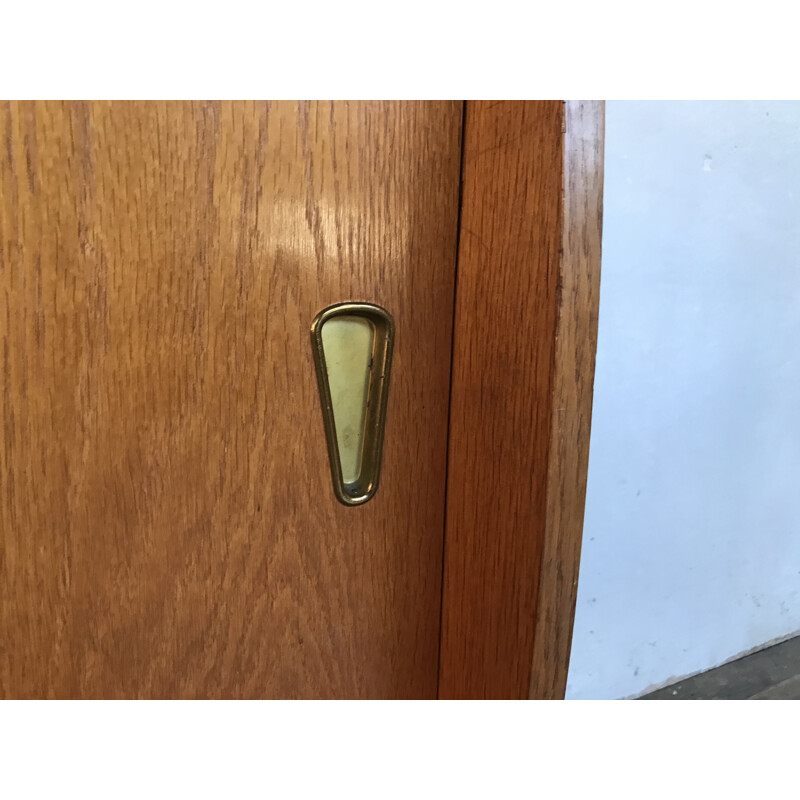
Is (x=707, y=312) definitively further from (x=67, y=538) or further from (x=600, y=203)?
(x=67, y=538)

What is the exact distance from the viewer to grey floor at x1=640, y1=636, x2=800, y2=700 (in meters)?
1.17

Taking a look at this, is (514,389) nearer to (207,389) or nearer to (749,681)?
(207,389)

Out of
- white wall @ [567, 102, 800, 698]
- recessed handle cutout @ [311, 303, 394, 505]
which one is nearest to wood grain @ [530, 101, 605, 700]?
recessed handle cutout @ [311, 303, 394, 505]

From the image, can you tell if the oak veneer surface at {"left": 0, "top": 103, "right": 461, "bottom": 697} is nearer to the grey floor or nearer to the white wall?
the white wall

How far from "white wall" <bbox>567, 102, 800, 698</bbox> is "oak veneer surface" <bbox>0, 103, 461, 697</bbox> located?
0.59m

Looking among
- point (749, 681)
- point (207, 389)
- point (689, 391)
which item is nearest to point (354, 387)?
point (207, 389)

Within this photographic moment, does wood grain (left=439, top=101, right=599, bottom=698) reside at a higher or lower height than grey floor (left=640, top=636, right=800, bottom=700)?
higher

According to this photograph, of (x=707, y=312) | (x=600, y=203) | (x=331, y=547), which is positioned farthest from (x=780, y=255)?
(x=331, y=547)

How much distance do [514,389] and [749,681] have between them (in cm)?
115

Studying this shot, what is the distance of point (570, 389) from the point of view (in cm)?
39

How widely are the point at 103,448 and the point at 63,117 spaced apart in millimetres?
197

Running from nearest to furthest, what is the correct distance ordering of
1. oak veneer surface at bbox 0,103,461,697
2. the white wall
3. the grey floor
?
oak veneer surface at bbox 0,103,461,697 → the white wall → the grey floor

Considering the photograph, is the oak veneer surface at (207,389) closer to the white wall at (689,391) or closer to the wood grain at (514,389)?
the wood grain at (514,389)

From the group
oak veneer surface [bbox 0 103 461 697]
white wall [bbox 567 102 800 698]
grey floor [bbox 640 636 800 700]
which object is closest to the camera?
oak veneer surface [bbox 0 103 461 697]
